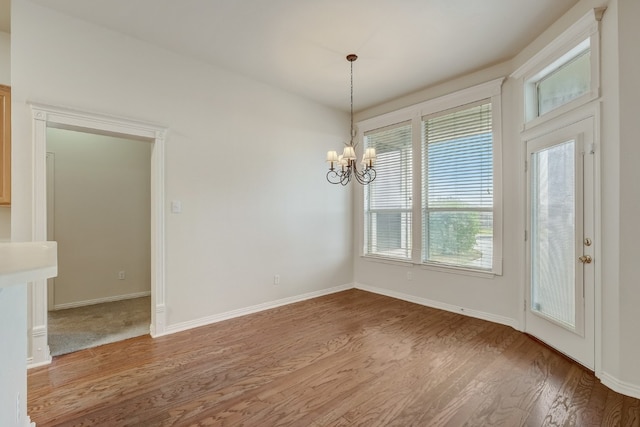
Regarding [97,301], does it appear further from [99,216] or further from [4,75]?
[4,75]

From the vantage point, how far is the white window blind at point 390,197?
4.56 meters

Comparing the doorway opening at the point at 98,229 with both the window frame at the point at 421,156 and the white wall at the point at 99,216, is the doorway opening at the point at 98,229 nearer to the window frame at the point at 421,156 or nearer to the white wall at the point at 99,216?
the white wall at the point at 99,216

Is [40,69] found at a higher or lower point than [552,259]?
higher

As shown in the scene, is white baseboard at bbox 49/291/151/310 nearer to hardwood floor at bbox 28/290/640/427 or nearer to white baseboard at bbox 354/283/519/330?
hardwood floor at bbox 28/290/640/427

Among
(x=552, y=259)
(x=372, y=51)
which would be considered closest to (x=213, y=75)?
(x=372, y=51)

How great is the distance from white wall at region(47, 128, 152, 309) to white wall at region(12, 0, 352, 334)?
1.87 m

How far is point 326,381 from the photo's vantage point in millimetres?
2348

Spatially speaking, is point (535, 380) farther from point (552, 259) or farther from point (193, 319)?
point (193, 319)

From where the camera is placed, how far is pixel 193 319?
347 centimetres

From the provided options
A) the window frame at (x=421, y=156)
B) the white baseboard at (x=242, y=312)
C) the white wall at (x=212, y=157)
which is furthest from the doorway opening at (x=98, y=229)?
the window frame at (x=421, y=156)

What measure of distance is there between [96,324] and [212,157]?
241 centimetres

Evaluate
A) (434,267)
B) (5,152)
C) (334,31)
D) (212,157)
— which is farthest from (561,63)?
(5,152)

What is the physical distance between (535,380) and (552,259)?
118 centimetres

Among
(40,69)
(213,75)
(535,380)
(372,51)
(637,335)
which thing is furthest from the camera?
(213,75)
